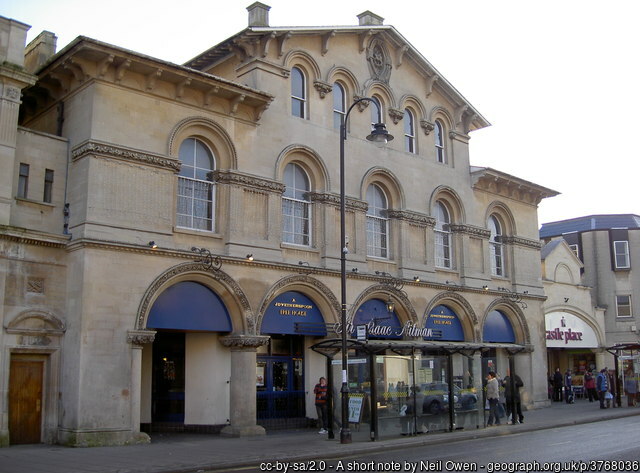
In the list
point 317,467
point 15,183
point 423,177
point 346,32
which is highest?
point 346,32

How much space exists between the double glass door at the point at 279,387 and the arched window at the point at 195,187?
5.49m

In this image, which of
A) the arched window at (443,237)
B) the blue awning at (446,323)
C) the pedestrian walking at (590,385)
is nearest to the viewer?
the blue awning at (446,323)

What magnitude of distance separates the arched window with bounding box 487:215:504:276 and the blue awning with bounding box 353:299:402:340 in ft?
26.1

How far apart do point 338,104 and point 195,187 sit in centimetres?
780

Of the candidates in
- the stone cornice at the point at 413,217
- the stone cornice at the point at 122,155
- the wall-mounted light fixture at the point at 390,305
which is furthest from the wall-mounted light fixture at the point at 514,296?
the stone cornice at the point at 122,155

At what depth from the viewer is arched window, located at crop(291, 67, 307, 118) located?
26875mm

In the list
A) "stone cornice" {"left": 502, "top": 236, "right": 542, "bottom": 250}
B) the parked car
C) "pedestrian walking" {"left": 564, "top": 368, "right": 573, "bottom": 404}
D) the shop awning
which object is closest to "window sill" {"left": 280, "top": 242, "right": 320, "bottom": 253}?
the shop awning

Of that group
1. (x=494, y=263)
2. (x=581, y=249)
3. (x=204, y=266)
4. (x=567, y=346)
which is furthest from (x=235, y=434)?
(x=581, y=249)

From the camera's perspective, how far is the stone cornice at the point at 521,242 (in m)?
35.6

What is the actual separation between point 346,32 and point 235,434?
15.6m

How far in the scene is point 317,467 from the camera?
52.0ft

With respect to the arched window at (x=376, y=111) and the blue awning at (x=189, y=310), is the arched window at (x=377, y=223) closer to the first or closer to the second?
the arched window at (x=376, y=111)

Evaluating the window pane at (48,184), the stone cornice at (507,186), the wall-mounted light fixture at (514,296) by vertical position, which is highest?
the stone cornice at (507,186)

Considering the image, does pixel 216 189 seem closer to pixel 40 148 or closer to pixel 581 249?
pixel 40 148
